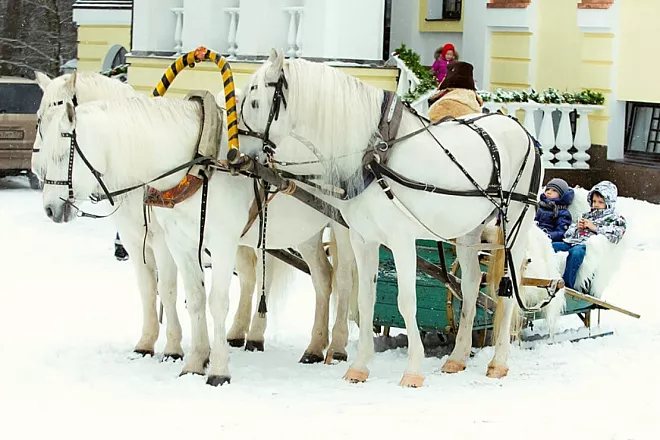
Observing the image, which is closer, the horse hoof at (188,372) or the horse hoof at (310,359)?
the horse hoof at (188,372)

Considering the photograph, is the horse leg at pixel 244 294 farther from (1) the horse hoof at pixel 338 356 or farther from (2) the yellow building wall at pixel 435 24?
(2) the yellow building wall at pixel 435 24

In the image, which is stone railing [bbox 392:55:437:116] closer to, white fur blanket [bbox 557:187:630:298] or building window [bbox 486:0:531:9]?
building window [bbox 486:0:531:9]

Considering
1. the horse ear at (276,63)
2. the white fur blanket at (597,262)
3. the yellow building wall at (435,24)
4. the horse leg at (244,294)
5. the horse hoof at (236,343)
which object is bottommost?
the horse hoof at (236,343)

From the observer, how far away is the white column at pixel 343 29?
12.9 meters

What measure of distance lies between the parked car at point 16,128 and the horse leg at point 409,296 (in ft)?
38.3

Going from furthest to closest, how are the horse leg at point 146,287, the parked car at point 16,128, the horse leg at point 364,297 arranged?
the parked car at point 16,128 → the horse leg at point 146,287 → the horse leg at point 364,297

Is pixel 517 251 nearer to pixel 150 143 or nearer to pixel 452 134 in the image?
pixel 452 134

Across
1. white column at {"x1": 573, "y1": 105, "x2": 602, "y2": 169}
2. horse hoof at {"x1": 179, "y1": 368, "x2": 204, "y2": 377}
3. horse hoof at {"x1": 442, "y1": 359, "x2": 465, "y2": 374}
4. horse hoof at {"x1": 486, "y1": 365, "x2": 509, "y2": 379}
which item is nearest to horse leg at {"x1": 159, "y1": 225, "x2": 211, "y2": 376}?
horse hoof at {"x1": 179, "y1": 368, "x2": 204, "y2": 377}

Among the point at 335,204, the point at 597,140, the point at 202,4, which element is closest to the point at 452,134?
the point at 335,204

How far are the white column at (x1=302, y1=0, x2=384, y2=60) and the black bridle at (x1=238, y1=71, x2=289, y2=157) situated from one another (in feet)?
20.0

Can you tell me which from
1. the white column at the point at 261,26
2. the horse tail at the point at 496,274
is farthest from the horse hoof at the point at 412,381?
the white column at the point at 261,26

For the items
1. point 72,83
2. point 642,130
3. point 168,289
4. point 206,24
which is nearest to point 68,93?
point 72,83

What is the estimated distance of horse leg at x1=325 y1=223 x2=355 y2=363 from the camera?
7967 mm

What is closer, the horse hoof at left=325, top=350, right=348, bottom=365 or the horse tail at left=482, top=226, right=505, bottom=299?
the horse tail at left=482, top=226, right=505, bottom=299
